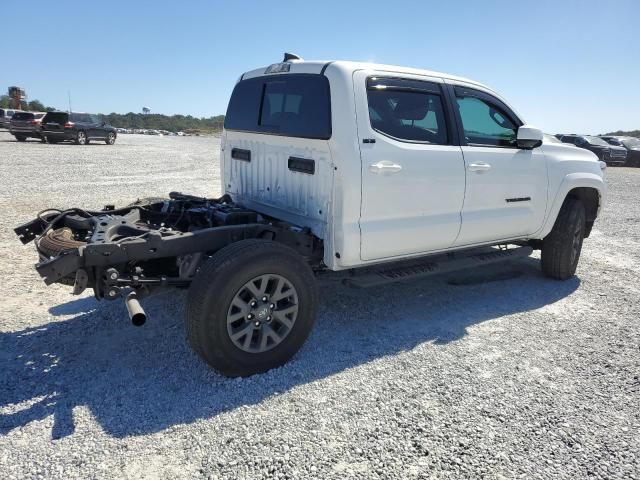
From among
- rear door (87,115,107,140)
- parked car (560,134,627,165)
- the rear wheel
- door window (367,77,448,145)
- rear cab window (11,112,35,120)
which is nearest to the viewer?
door window (367,77,448,145)

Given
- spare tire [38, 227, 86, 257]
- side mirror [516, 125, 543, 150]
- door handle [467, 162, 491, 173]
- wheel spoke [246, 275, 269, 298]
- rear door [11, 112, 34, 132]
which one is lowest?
wheel spoke [246, 275, 269, 298]

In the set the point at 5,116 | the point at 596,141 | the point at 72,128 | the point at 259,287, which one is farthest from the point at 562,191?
the point at 5,116

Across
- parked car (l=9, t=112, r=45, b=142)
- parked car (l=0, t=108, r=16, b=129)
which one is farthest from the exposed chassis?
parked car (l=0, t=108, r=16, b=129)

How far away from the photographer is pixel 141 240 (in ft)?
11.3

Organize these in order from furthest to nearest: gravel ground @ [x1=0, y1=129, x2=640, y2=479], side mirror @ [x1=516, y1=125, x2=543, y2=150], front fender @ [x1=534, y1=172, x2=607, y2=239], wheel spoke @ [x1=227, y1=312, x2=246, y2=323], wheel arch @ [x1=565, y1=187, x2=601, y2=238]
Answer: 1. wheel arch @ [x1=565, y1=187, x2=601, y2=238]
2. front fender @ [x1=534, y1=172, x2=607, y2=239]
3. side mirror @ [x1=516, y1=125, x2=543, y2=150]
4. wheel spoke @ [x1=227, y1=312, x2=246, y2=323]
5. gravel ground @ [x1=0, y1=129, x2=640, y2=479]

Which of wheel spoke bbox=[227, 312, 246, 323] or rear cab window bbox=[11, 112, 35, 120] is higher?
rear cab window bbox=[11, 112, 35, 120]

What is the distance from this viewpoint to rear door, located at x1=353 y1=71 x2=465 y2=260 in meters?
3.87

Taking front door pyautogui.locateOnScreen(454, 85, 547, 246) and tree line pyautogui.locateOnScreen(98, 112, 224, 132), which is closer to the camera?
front door pyautogui.locateOnScreen(454, 85, 547, 246)

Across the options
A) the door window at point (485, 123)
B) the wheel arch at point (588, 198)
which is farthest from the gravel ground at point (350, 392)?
the door window at point (485, 123)

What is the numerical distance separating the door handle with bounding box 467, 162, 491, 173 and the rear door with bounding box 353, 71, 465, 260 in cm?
12

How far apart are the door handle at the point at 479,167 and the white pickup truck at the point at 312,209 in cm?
1

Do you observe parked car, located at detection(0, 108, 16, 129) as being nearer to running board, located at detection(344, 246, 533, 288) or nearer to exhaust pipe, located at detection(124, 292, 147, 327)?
running board, located at detection(344, 246, 533, 288)

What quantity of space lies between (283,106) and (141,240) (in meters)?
1.74

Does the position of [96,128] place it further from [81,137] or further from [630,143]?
[630,143]
